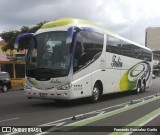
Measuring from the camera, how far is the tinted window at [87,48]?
16.6m

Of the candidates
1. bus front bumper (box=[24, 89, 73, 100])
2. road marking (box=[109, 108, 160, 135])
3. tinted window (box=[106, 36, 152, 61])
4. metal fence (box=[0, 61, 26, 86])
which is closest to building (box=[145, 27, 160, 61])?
metal fence (box=[0, 61, 26, 86])

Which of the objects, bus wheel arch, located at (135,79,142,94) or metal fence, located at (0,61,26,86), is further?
metal fence, located at (0,61,26,86)

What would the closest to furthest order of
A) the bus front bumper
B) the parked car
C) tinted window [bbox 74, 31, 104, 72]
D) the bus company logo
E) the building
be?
the bus front bumper
tinted window [bbox 74, 31, 104, 72]
the bus company logo
the parked car
the building

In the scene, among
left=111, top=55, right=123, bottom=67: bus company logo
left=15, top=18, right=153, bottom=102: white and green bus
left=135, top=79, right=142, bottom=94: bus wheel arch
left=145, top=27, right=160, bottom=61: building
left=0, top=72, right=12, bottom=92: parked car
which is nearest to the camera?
left=15, top=18, right=153, bottom=102: white and green bus

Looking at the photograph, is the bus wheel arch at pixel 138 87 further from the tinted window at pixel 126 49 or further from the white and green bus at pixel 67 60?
the white and green bus at pixel 67 60

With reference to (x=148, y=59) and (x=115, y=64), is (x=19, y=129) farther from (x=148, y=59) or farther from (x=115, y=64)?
(x=148, y=59)

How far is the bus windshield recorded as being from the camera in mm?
16078

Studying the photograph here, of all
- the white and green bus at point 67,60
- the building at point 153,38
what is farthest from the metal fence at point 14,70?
Answer: the building at point 153,38

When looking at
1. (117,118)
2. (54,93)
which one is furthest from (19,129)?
(54,93)

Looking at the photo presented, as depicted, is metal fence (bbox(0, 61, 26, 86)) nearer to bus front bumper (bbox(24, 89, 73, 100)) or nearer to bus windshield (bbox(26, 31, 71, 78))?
bus windshield (bbox(26, 31, 71, 78))

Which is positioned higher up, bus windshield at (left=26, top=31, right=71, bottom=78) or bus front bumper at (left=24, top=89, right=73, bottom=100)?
bus windshield at (left=26, top=31, right=71, bottom=78)

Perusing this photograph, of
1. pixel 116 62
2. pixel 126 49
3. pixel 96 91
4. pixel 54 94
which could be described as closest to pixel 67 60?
pixel 54 94

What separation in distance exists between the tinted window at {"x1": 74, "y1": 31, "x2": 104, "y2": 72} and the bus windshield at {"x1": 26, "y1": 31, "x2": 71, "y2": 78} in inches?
22.1

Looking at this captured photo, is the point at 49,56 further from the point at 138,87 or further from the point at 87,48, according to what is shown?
the point at 138,87
